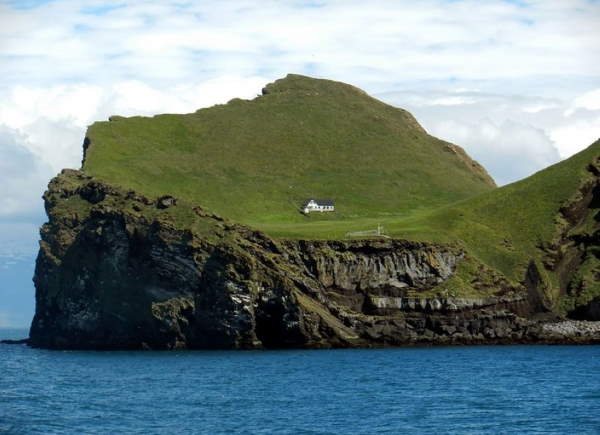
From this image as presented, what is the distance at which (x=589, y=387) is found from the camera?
90.9 m

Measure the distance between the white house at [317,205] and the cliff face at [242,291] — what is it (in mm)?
42142

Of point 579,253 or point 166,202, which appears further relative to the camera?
point 579,253

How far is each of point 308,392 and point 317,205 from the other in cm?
10334

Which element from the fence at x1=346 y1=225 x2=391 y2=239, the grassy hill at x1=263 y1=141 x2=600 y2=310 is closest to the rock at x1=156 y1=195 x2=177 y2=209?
the grassy hill at x1=263 y1=141 x2=600 y2=310

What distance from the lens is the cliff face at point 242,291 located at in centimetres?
13200

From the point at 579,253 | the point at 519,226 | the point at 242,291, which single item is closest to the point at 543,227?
the point at 519,226

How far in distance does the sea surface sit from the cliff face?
665cm

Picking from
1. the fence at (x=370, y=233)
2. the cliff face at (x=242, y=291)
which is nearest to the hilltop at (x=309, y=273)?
the cliff face at (x=242, y=291)

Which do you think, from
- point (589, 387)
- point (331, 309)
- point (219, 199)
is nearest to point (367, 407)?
point (589, 387)

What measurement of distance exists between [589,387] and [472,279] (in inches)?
2211

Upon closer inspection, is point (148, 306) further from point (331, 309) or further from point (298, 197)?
point (298, 197)

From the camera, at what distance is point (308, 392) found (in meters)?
88.2

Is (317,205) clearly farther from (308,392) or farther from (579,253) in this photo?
(308,392)

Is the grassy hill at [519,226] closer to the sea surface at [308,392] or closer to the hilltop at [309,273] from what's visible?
the hilltop at [309,273]
